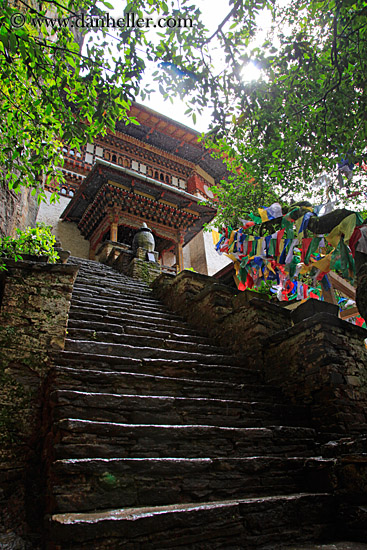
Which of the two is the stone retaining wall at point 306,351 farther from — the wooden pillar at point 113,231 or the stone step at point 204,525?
the wooden pillar at point 113,231

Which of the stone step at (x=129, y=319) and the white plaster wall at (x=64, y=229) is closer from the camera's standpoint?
the stone step at (x=129, y=319)

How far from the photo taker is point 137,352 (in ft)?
13.6

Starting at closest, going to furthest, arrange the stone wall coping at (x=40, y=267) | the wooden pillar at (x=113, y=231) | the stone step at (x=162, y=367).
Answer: the stone step at (x=162, y=367) < the stone wall coping at (x=40, y=267) < the wooden pillar at (x=113, y=231)

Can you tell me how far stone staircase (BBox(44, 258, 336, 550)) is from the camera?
212 centimetres

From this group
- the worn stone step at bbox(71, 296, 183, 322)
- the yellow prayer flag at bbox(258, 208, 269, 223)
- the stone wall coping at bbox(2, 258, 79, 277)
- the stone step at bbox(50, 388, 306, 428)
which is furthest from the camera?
the yellow prayer flag at bbox(258, 208, 269, 223)

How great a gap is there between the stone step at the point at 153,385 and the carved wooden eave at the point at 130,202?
10998mm

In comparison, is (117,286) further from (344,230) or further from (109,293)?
(344,230)

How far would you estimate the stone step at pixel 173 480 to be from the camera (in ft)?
7.25

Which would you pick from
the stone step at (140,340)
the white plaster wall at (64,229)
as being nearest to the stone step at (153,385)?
the stone step at (140,340)

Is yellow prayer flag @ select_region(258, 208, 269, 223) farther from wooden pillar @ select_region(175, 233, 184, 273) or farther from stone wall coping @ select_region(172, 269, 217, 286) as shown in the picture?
wooden pillar @ select_region(175, 233, 184, 273)

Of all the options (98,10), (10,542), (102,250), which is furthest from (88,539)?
(102,250)

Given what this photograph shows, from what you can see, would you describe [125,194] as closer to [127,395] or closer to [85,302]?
[85,302]

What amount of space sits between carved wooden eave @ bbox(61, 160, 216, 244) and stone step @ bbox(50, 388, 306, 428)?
448 inches

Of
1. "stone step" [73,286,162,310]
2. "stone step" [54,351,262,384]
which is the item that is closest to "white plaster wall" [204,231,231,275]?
"stone step" [73,286,162,310]
